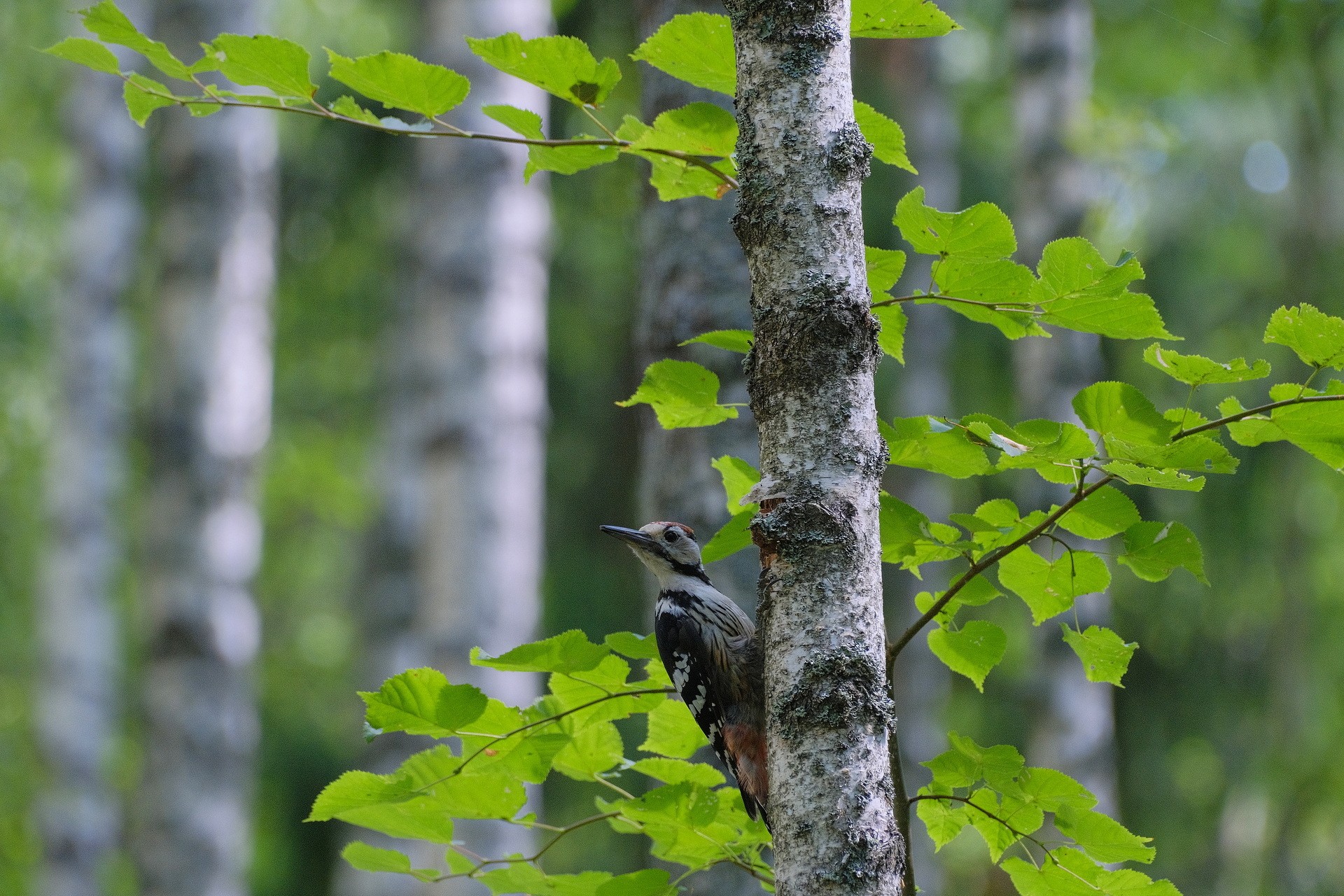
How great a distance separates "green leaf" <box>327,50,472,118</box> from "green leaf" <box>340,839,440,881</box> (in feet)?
3.27

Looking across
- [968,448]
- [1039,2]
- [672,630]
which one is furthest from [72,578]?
[968,448]

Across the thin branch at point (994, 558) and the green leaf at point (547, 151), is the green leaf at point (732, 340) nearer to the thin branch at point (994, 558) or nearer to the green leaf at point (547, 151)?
the green leaf at point (547, 151)

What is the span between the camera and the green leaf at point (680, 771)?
5.28ft

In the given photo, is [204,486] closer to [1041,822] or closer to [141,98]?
[141,98]

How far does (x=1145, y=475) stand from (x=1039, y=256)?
460 centimetres

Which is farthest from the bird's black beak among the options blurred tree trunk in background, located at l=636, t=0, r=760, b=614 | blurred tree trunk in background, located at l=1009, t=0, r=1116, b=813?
blurred tree trunk in background, located at l=1009, t=0, r=1116, b=813

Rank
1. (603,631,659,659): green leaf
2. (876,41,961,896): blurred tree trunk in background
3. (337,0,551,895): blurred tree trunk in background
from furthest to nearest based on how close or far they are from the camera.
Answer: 1. (876,41,961,896): blurred tree trunk in background
2. (337,0,551,895): blurred tree trunk in background
3. (603,631,659,659): green leaf

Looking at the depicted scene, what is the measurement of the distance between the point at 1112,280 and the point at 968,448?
263 mm

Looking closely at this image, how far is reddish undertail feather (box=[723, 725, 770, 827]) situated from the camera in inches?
83.7

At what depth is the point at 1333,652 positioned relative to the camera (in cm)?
1198

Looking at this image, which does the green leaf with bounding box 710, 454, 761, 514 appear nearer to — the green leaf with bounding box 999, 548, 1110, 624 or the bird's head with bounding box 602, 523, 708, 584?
the green leaf with bounding box 999, 548, 1110, 624

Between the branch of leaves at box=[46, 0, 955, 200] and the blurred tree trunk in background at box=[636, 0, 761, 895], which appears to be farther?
the blurred tree trunk in background at box=[636, 0, 761, 895]

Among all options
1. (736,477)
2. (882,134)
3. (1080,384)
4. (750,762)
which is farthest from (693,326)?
(1080,384)

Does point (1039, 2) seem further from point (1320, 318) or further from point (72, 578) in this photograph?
point (72, 578)
